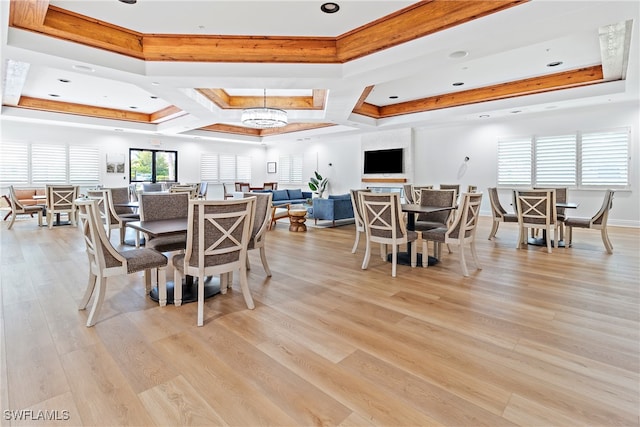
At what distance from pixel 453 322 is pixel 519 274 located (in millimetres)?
1881

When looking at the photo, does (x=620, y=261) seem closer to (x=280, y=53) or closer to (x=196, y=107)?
(x=280, y=53)

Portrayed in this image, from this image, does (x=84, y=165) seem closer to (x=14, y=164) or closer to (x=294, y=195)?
(x=14, y=164)

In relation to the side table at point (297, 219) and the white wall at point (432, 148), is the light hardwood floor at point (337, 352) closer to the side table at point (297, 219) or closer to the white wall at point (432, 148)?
the side table at point (297, 219)

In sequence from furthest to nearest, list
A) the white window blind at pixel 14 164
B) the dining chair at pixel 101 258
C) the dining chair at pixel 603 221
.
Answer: the white window blind at pixel 14 164 < the dining chair at pixel 603 221 < the dining chair at pixel 101 258

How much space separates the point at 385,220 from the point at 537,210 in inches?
118

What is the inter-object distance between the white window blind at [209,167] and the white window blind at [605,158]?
477 inches

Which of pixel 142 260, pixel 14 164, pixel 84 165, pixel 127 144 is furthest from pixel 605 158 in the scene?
pixel 14 164

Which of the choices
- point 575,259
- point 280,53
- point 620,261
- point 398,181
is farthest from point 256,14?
point 398,181

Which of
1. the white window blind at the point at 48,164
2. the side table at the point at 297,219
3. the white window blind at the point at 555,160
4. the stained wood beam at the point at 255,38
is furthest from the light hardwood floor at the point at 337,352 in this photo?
the white window blind at the point at 48,164

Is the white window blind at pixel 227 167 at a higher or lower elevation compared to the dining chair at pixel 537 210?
higher

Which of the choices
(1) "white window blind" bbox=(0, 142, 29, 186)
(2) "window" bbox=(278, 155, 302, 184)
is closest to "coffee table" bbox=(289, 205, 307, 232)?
(2) "window" bbox=(278, 155, 302, 184)

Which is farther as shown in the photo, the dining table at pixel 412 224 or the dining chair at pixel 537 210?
the dining chair at pixel 537 210

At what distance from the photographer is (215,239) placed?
2.65 metres

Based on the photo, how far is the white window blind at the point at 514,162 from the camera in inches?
340
